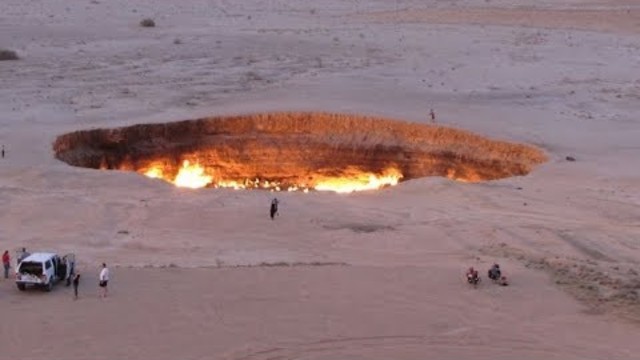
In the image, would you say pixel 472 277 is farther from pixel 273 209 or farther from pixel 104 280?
pixel 104 280

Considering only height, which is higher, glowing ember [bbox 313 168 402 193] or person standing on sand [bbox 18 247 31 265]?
glowing ember [bbox 313 168 402 193]

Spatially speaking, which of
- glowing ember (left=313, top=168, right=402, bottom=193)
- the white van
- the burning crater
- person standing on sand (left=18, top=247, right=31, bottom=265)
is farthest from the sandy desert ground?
glowing ember (left=313, top=168, right=402, bottom=193)

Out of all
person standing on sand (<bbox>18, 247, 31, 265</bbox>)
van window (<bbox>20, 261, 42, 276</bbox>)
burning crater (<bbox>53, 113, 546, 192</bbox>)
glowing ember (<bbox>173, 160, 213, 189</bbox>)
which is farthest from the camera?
glowing ember (<bbox>173, 160, 213, 189</bbox>)

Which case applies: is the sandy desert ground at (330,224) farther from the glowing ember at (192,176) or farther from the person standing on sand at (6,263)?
the glowing ember at (192,176)

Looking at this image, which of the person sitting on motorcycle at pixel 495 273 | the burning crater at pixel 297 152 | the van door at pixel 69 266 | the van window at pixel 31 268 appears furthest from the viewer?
the burning crater at pixel 297 152

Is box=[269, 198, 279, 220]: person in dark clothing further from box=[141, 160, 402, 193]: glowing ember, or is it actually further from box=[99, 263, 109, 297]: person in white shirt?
box=[141, 160, 402, 193]: glowing ember

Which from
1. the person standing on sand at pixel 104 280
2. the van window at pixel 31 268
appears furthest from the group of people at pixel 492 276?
the van window at pixel 31 268

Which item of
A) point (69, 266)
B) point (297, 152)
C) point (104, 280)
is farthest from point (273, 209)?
point (297, 152)
